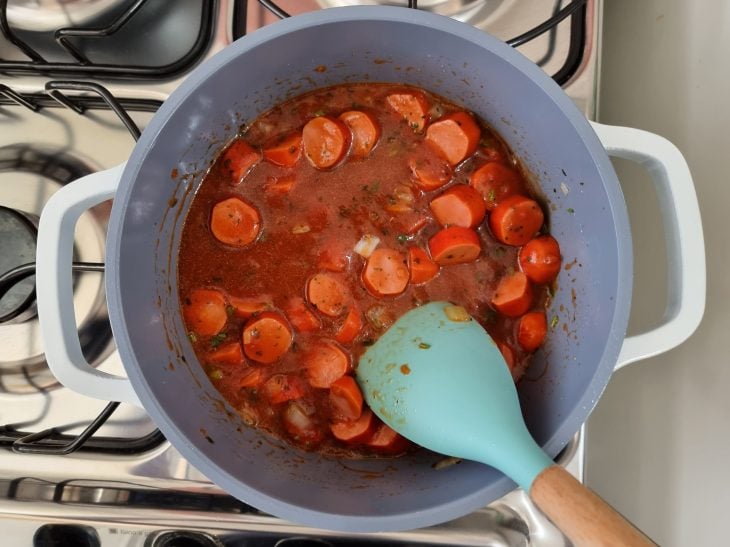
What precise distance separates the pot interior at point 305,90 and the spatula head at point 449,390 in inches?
2.5

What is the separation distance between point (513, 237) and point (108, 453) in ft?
2.78

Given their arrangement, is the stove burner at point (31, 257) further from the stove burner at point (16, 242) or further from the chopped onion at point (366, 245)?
the chopped onion at point (366, 245)

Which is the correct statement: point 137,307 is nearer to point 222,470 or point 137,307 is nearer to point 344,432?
point 222,470

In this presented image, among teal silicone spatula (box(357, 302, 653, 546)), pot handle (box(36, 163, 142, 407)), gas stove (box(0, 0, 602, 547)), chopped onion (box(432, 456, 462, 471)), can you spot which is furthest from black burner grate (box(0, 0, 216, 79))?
chopped onion (box(432, 456, 462, 471))

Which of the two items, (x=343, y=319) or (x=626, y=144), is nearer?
(x=626, y=144)

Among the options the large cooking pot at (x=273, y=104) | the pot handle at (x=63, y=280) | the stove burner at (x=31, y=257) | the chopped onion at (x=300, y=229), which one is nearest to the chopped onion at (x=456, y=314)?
the large cooking pot at (x=273, y=104)

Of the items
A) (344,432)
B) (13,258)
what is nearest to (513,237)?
(344,432)

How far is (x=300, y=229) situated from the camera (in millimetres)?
1183

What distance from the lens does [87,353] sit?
1198mm

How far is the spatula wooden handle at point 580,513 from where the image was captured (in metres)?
0.71

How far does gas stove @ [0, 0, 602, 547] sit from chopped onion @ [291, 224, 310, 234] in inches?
13.7

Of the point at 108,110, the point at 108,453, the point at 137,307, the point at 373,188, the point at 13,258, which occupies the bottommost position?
the point at 108,453

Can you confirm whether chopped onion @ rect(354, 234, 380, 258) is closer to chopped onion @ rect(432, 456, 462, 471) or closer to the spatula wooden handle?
chopped onion @ rect(432, 456, 462, 471)

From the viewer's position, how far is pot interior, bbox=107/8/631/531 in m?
0.90
